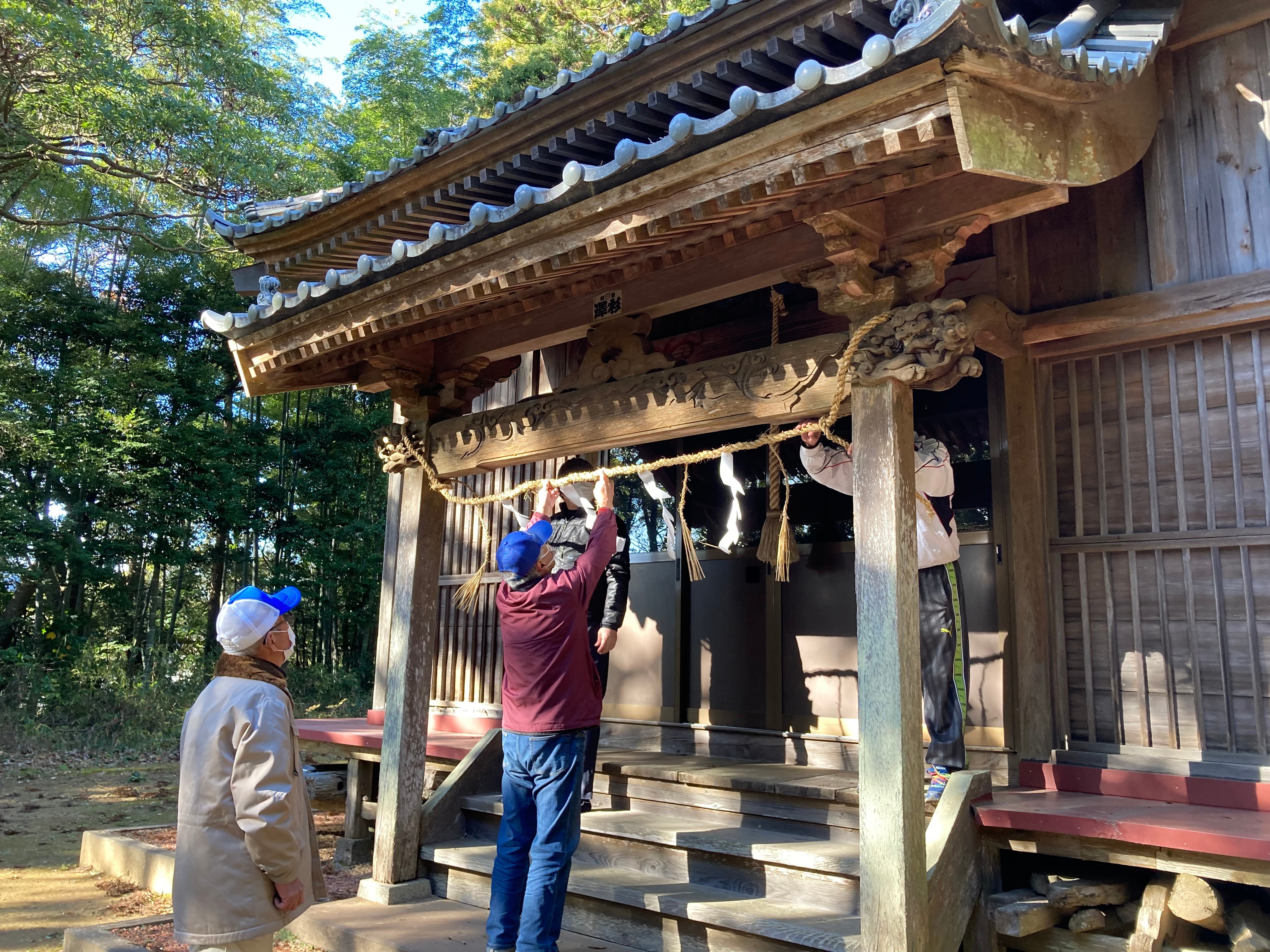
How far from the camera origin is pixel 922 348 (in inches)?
137

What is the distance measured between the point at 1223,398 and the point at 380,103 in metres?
21.2

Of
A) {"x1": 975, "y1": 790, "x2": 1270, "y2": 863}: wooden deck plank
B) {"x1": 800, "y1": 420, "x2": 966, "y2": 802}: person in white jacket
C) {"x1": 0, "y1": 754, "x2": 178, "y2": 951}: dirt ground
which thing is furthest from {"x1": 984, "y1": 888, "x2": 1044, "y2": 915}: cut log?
{"x1": 0, "y1": 754, "x2": 178, "y2": 951}: dirt ground

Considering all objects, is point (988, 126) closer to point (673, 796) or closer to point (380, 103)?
point (673, 796)

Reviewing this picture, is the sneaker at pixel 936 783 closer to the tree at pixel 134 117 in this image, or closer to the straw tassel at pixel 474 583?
the straw tassel at pixel 474 583

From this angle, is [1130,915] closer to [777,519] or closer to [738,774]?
[738,774]

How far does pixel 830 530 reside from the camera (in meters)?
5.89

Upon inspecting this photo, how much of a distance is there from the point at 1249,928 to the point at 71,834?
8.85 m

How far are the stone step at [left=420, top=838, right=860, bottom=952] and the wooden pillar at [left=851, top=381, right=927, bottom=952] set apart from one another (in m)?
0.29

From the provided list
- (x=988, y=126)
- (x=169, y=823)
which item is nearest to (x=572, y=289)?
(x=988, y=126)

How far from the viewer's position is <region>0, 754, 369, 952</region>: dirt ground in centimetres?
548

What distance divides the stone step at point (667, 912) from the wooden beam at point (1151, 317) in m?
2.92

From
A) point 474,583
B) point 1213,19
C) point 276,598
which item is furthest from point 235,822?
point 1213,19

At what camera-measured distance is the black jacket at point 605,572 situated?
17.1ft

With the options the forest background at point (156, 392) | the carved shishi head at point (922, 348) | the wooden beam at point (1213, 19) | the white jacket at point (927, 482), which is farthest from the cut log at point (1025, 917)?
the forest background at point (156, 392)
